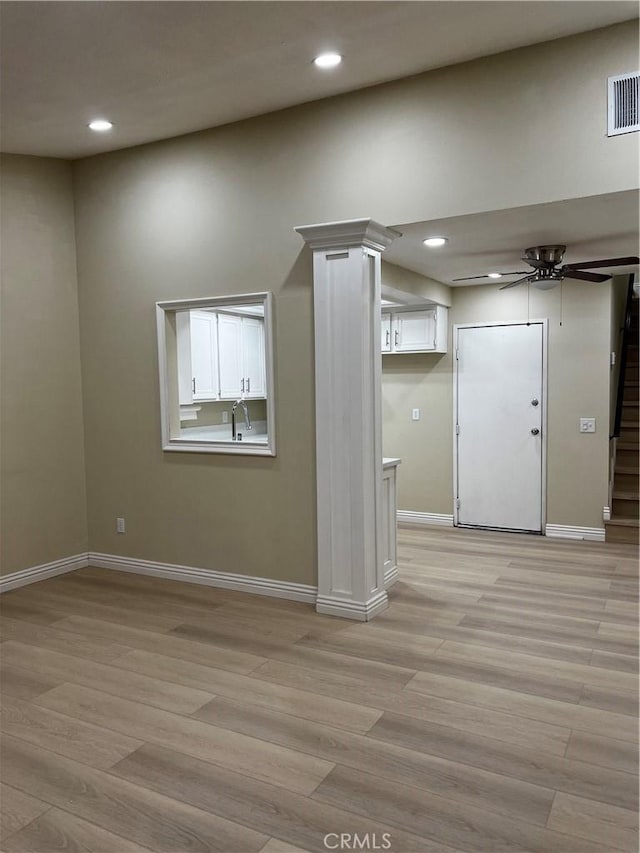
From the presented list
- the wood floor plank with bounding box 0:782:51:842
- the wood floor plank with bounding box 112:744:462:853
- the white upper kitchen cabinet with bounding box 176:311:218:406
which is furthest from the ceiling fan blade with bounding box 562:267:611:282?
the wood floor plank with bounding box 0:782:51:842

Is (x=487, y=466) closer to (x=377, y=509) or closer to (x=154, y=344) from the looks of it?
(x=377, y=509)

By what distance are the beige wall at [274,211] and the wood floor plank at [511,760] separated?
1672mm

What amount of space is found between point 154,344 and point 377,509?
2.06 meters

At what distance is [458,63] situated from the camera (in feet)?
11.5

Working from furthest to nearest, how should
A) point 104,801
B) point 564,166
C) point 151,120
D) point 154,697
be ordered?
point 151,120, point 564,166, point 154,697, point 104,801

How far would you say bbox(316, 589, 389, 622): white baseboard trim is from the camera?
394cm

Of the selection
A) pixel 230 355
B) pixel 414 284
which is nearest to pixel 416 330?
pixel 414 284

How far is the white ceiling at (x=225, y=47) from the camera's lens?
2.89m

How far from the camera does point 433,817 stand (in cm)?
215

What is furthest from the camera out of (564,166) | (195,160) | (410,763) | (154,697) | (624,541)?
(624,541)

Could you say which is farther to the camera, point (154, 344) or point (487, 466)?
point (487, 466)

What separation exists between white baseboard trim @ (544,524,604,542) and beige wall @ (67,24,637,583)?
2.87 metres

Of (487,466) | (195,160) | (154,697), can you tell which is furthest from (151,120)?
(487,466)

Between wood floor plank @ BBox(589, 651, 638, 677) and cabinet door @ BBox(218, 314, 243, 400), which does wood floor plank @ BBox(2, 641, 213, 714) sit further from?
cabinet door @ BBox(218, 314, 243, 400)
